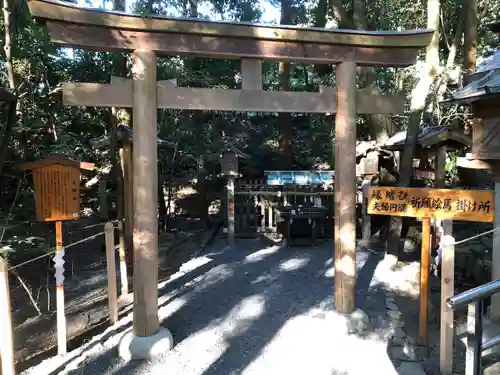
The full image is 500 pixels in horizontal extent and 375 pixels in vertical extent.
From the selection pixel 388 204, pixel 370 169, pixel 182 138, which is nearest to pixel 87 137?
pixel 182 138

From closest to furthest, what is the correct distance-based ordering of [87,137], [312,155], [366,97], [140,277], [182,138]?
1. [140,277]
2. [366,97]
3. [87,137]
4. [182,138]
5. [312,155]

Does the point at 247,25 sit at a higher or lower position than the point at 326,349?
higher

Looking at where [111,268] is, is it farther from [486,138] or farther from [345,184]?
[486,138]

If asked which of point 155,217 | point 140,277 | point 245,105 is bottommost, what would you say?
point 140,277

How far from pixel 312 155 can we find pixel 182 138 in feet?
22.7

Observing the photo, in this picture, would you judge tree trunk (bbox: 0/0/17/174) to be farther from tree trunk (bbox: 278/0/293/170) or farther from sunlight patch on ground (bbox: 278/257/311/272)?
tree trunk (bbox: 278/0/293/170)

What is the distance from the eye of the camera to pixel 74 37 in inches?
148

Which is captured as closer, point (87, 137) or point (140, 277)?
point (140, 277)

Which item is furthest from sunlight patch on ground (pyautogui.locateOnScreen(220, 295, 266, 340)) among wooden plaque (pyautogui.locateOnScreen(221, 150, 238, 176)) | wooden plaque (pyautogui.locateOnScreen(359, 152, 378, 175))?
wooden plaque (pyautogui.locateOnScreen(359, 152, 378, 175))

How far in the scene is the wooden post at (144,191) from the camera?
3943 mm

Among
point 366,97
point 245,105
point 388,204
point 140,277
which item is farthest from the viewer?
point 388,204

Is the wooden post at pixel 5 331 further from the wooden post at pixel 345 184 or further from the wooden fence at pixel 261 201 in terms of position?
the wooden fence at pixel 261 201

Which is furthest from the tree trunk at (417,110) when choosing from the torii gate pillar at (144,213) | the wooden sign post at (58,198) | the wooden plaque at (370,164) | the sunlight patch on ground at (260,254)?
the wooden sign post at (58,198)

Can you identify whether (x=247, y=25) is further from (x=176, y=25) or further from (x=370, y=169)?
(x=370, y=169)
